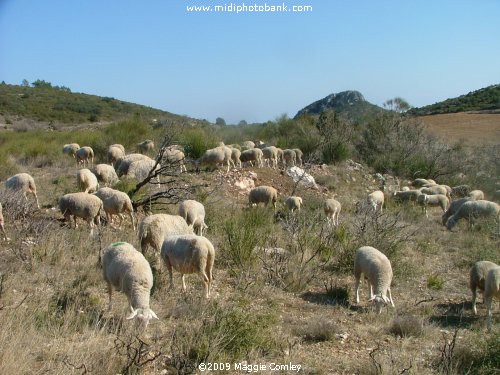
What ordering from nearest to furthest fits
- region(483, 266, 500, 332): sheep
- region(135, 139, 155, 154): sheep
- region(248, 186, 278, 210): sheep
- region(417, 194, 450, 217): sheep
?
region(483, 266, 500, 332): sheep
region(248, 186, 278, 210): sheep
region(417, 194, 450, 217): sheep
region(135, 139, 155, 154): sheep

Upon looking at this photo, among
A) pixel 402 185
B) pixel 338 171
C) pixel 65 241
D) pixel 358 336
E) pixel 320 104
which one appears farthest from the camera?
pixel 320 104

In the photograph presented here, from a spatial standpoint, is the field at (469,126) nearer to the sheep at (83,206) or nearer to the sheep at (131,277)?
the sheep at (83,206)

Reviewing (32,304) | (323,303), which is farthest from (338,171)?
(32,304)

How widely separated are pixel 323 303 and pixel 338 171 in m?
13.6

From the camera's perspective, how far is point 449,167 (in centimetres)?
2517

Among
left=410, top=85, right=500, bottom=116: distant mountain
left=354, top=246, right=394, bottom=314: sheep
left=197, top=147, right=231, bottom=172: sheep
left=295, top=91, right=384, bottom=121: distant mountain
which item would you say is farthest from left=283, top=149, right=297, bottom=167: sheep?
left=410, top=85, right=500, bottom=116: distant mountain

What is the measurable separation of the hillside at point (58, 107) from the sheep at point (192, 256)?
3557 centimetres

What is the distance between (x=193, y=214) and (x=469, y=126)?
38.8 meters

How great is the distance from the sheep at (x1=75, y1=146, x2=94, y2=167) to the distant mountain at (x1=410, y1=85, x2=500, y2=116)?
42346 millimetres

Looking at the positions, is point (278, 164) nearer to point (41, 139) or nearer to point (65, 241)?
point (41, 139)

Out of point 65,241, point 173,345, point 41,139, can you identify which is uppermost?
point 41,139

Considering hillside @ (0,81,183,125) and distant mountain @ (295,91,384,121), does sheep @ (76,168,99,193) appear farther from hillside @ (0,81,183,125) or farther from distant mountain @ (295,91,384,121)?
hillside @ (0,81,183,125)

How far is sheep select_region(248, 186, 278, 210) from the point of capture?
14391mm

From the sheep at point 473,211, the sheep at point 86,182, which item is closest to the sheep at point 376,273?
the sheep at point 473,211
